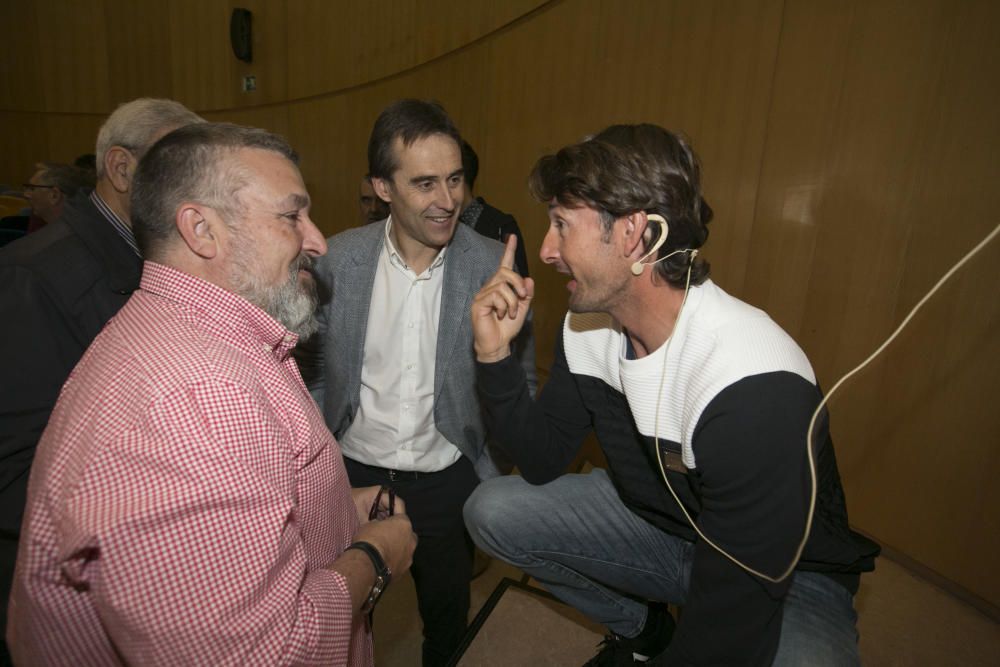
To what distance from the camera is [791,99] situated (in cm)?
254

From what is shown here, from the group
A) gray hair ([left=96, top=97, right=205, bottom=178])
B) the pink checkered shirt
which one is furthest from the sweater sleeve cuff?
gray hair ([left=96, top=97, right=205, bottom=178])

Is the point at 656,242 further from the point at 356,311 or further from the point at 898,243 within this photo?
the point at 898,243

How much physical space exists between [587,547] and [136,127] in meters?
1.95

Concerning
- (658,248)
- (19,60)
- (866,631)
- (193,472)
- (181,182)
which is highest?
(19,60)

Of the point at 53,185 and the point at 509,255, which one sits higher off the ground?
the point at 509,255

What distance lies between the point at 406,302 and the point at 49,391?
1016 millimetres

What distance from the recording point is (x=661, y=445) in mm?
1378

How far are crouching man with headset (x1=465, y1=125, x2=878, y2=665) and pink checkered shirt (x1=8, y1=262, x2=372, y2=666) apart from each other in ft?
2.46

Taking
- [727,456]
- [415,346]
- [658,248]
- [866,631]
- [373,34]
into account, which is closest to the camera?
[727,456]

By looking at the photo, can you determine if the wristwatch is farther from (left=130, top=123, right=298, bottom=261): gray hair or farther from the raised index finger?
the raised index finger

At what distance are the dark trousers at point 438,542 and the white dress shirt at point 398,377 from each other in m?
0.06

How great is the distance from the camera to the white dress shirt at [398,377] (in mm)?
1952

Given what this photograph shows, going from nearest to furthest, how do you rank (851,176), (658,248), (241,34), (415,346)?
1. (658,248)
2. (415,346)
3. (851,176)
4. (241,34)

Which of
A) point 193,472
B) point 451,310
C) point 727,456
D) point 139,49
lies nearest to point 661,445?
point 727,456
